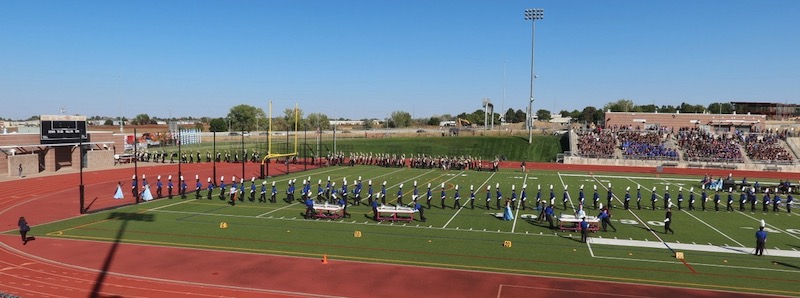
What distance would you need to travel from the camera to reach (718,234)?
69.9ft

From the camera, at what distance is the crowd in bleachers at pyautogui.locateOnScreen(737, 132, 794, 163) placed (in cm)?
5439

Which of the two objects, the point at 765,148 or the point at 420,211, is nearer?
the point at 420,211

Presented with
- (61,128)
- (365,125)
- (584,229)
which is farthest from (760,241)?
(365,125)

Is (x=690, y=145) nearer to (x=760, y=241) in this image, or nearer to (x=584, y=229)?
(x=760, y=241)

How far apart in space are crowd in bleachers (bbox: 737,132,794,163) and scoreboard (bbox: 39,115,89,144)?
65.4 m

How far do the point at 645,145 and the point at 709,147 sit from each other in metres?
6.48

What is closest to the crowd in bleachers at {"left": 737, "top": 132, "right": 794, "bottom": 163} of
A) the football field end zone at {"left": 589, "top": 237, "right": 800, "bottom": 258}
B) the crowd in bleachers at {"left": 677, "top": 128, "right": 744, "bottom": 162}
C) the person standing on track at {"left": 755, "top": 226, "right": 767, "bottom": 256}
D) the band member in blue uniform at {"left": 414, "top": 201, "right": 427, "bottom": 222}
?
the crowd in bleachers at {"left": 677, "top": 128, "right": 744, "bottom": 162}

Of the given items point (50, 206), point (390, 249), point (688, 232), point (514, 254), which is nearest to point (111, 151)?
point (50, 206)

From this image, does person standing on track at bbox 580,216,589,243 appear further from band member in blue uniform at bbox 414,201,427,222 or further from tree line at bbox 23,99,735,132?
tree line at bbox 23,99,735,132

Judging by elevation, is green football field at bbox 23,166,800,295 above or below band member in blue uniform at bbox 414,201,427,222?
below

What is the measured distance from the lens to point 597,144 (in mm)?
61375

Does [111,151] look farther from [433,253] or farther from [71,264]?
[433,253]

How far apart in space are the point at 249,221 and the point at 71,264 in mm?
7808

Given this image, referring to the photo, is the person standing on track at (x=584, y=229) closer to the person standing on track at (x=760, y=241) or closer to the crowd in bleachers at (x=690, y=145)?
the person standing on track at (x=760, y=241)
